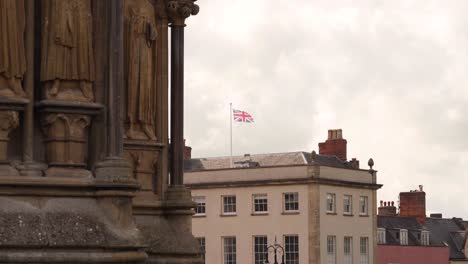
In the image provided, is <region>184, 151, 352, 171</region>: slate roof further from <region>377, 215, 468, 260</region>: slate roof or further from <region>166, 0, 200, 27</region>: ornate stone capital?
<region>166, 0, 200, 27</region>: ornate stone capital

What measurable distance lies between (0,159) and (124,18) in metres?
2.32

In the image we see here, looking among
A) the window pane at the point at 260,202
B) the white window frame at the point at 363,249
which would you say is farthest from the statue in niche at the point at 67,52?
the white window frame at the point at 363,249

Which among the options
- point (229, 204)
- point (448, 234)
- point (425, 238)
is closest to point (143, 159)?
point (229, 204)

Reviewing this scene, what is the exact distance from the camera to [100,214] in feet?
39.3

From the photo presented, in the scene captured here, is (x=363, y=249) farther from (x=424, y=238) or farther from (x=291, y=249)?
(x=424, y=238)

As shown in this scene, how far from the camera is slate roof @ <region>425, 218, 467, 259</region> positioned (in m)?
102

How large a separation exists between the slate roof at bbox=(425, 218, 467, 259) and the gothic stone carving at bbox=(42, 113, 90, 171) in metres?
89.6

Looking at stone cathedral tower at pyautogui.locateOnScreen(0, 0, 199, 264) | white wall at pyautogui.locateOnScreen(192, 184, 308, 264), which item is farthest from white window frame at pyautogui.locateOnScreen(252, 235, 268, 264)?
stone cathedral tower at pyautogui.locateOnScreen(0, 0, 199, 264)

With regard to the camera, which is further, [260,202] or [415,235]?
[415,235]

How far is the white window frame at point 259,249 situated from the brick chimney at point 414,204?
20050 millimetres

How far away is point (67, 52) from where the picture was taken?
12.2 metres

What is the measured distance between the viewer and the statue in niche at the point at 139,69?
526 inches

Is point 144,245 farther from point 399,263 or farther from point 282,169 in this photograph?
point 399,263

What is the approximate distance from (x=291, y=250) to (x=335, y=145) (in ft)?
38.7
